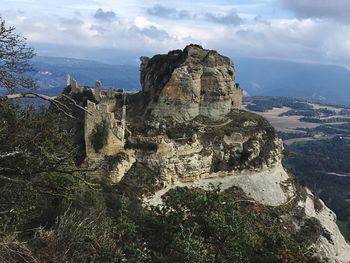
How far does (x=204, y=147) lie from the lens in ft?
192

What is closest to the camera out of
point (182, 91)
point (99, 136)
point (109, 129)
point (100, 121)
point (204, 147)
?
point (100, 121)

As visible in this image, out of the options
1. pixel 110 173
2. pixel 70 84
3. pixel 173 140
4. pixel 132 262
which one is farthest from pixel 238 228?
pixel 70 84

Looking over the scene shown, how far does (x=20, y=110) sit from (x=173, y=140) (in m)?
36.1

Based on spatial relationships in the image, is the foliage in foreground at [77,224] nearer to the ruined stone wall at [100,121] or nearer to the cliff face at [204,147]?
the ruined stone wall at [100,121]

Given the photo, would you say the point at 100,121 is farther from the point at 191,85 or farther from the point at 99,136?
the point at 191,85

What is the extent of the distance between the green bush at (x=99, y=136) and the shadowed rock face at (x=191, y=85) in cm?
1041

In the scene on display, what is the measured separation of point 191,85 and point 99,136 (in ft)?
49.9

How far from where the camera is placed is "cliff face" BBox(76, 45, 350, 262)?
53.3 metres

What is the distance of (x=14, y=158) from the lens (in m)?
18.0

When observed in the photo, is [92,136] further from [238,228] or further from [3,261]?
[3,261]

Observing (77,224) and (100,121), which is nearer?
(77,224)

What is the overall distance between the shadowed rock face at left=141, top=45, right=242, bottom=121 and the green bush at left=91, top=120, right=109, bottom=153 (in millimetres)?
10406

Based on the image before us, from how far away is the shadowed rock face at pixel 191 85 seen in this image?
59.2m

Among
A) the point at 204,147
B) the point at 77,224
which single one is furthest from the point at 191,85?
the point at 77,224
